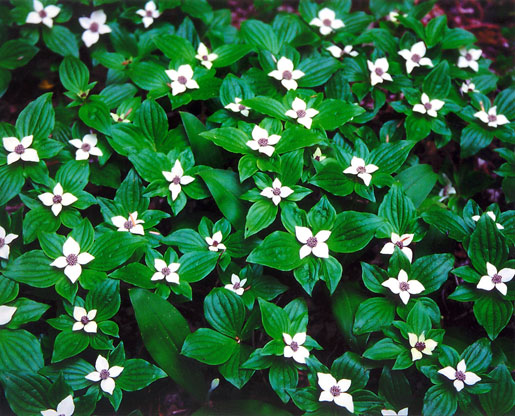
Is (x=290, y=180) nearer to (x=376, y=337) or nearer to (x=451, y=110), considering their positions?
(x=376, y=337)

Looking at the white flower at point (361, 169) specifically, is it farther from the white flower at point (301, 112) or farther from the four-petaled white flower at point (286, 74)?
the four-petaled white flower at point (286, 74)

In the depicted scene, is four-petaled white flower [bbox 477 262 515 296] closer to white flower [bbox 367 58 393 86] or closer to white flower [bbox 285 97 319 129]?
white flower [bbox 285 97 319 129]

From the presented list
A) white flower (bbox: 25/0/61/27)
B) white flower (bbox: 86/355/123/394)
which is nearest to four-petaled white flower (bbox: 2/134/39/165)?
white flower (bbox: 25/0/61/27)

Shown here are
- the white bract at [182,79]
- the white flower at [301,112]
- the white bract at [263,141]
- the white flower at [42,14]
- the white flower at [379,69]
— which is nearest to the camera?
the white bract at [263,141]

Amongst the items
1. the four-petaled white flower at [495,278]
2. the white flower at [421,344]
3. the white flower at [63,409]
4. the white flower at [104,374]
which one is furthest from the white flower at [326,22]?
the white flower at [63,409]

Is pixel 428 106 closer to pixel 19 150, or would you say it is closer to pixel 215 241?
pixel 215 241

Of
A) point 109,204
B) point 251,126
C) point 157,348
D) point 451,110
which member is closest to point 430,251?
point 451,110
